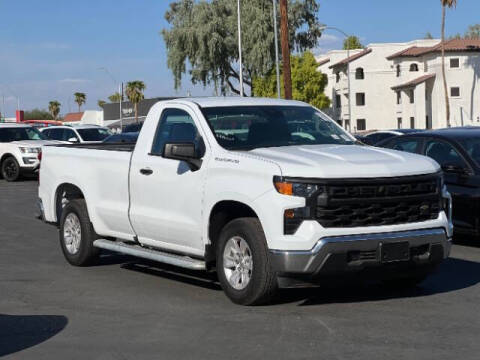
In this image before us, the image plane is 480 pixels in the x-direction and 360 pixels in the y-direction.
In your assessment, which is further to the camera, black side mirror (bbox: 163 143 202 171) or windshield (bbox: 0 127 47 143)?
windshield (bbox: 0 127 47 143)

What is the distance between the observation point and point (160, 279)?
9.48 m

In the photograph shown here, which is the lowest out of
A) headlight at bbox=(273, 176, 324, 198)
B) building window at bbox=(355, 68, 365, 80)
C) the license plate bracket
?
the license plate bracket

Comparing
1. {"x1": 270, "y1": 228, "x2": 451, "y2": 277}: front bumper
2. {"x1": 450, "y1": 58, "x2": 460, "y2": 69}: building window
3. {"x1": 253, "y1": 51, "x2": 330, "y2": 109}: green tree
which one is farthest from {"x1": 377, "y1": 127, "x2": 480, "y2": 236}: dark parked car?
{"x1": 253, "y1": 51, "x2": 330, "y2": 109}: green tree

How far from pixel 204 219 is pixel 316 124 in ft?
5.53

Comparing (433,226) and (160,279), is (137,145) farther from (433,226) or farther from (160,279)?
(433,226)

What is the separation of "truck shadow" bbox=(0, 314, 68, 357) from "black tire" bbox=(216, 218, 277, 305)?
1.53 meters

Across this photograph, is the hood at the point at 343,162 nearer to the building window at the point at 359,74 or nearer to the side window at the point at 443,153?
the side window at the point at 443,153

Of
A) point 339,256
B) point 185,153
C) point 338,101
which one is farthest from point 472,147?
point 338,101

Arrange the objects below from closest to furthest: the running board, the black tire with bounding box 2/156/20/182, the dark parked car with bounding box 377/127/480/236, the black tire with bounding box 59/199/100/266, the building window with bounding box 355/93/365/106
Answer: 1. the running board
2. the black tire with bounding box 59/199/100/266
3. the dark parked car with bounding box 377/127/480/236
4. the black tire with bounding box 2/156/20/182
5. the building window with bounding box 355/93/365/106

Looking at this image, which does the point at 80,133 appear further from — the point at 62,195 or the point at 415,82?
the point at 415,82

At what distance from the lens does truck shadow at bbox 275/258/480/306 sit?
320 inches

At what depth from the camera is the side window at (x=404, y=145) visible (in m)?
12.7

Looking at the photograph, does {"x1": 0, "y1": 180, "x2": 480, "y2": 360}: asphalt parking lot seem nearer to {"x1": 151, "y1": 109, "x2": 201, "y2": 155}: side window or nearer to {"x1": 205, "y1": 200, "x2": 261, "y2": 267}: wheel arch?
{"x1": 205, "y1": 200, "x2": 261, "y2": 267}: wheel arch

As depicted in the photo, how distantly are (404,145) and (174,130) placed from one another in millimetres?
4960
